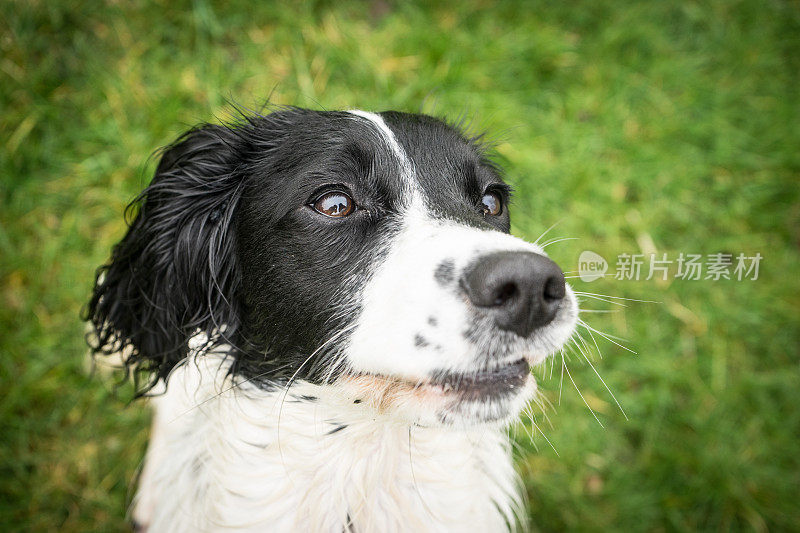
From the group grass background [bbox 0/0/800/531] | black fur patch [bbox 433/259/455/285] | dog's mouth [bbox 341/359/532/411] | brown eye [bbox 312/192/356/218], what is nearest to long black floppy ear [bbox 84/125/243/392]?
brown eye [bbox 312/192/356/218]

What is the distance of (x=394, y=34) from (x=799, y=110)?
3475 millimetres

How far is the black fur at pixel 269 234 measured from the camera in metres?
1.76

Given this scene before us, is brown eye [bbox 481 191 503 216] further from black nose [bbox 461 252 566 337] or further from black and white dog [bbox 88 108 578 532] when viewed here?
black nose [bbox 461 252 566 337]

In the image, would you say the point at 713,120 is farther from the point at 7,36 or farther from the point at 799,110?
the point at 7,36

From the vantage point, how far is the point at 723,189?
4324mm

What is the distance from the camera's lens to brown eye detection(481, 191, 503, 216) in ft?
7.00

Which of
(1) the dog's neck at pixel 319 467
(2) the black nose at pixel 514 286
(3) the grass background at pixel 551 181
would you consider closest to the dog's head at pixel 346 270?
(2) the black nose at pixel 514 286

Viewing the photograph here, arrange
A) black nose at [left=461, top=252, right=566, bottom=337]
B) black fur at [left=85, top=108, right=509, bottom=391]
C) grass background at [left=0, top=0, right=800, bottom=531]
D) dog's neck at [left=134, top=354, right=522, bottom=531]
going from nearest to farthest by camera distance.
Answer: black nose at [left=461, top=252, right=566, bottom=337] → black fur at [left=85, top=108, right=509, bottom=391] → dog's neck at [left=134, top=354, right=522, bottom=531] → grass background at [left=0, top=0, right=800, bottom=531]

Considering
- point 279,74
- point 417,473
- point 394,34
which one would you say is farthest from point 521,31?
point 417,473

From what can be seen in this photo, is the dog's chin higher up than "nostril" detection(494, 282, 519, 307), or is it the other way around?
"nostril" detection(494, 282, 519, 307)

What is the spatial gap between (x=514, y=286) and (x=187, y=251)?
1.20 meters

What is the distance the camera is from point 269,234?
181cm

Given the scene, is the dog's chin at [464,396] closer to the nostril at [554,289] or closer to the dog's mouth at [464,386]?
the dog's mouth at [464,386]

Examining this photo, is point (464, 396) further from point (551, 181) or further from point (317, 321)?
point (551, 181)
